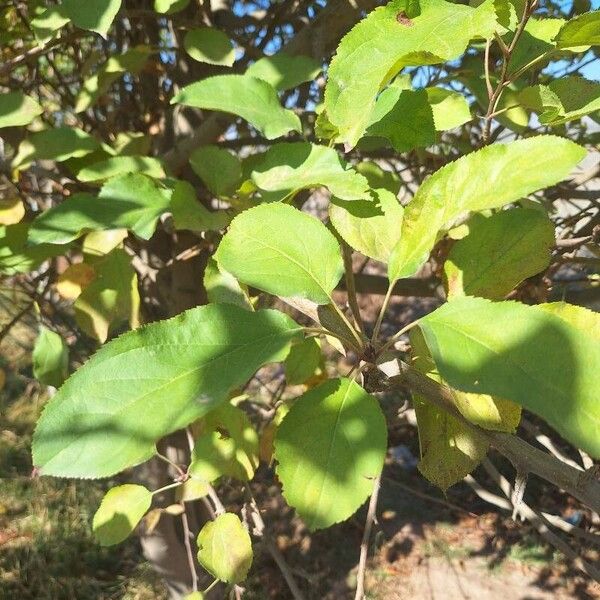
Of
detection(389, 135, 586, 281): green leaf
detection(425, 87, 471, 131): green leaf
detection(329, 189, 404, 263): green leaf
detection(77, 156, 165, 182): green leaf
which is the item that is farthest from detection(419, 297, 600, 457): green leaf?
detection(77, 156, 165, 182): green leaf

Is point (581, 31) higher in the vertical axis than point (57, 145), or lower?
higher

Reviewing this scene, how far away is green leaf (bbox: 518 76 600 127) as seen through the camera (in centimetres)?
65

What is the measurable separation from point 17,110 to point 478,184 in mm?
793

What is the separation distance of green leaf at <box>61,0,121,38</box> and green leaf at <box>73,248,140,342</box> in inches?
16.7

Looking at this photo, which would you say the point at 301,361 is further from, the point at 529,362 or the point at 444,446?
the point at 529,362

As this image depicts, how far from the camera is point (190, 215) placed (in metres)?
0.86

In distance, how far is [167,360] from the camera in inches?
19.5

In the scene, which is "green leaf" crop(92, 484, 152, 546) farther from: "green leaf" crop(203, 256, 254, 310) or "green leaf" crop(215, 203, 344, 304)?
"green leaf" crop(215, 203, 344, 304)

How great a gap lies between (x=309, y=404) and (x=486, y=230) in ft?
0.91

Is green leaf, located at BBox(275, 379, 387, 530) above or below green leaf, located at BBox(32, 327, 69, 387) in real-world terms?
above

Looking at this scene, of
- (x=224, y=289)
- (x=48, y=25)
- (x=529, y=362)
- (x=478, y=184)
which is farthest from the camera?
(x=48, y=25)

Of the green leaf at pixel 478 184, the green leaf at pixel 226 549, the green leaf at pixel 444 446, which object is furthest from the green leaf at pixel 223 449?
the green leaf at pixel 478 184

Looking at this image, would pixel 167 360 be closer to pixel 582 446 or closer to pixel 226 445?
pixel 582 446

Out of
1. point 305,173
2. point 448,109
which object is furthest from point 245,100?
point 448,109
